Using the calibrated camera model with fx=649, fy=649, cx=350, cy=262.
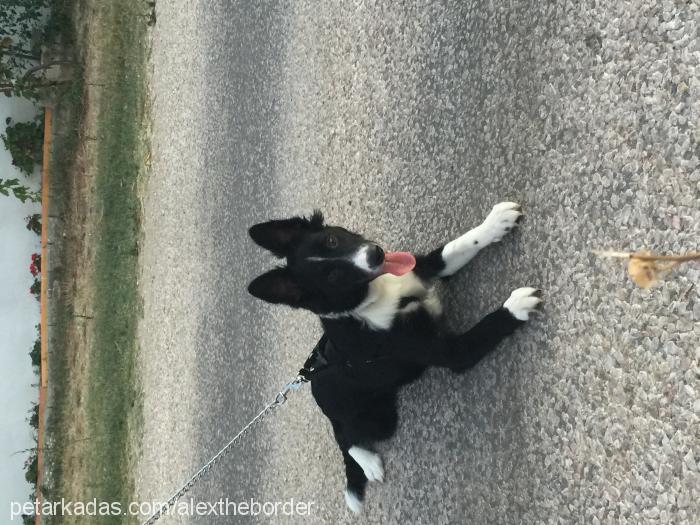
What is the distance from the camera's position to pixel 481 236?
2615 millimetres

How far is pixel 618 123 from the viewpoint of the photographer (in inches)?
85.0

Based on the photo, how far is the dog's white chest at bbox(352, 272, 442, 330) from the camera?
2697mm

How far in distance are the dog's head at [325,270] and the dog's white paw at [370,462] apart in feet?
2.89

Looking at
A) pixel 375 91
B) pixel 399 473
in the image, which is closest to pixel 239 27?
pixel 375 91

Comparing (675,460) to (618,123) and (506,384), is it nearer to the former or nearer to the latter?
(506,384)

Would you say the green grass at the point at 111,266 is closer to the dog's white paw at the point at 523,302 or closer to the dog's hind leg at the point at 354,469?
the dog's hind leg at the point at 354,469

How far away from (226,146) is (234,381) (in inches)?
69.1

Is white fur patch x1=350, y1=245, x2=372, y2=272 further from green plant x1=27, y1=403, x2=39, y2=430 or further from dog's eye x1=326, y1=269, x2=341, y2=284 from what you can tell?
green plant x1=27, y1=403, x2=39, y2=430

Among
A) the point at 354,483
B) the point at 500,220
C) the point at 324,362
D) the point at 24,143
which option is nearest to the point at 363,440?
the point at 354,483

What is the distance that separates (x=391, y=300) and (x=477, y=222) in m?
0.50

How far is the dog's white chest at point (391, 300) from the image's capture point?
8.85 ft

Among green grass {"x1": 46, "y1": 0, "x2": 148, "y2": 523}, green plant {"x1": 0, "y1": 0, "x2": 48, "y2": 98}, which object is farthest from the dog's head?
green plant {"x1": 0, "y1": 0, "x2": 48, "y2": 98}

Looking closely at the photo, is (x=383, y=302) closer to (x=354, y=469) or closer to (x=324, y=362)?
(x=324, y=362)

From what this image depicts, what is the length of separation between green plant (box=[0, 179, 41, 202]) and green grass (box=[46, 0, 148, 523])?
29 cm
